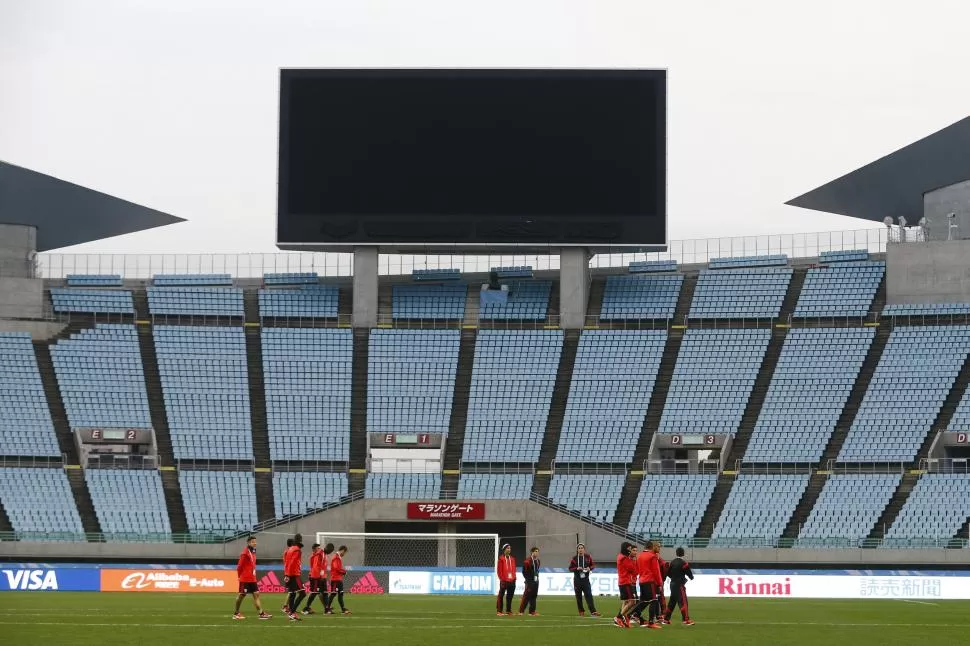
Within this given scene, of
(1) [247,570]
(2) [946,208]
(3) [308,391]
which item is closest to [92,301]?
(3) [308,391]

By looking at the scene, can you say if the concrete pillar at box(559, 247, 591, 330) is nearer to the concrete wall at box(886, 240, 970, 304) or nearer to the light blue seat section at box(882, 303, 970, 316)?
the light blue seat section at box(882, 303, 970, 316)

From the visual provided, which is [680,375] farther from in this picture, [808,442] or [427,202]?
[427,202]

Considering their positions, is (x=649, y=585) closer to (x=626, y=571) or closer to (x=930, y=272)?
(x=626, y=571)

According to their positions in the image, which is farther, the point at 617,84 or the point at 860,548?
the point at 617,84

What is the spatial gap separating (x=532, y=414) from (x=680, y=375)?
23.8 feet

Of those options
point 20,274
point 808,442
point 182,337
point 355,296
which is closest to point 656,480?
point 808,442

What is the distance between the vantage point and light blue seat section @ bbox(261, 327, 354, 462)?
65.4m

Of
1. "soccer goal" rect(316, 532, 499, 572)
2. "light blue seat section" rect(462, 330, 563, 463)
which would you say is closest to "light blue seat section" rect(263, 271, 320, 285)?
"light blue seat section" rect(462, 330, 563, 463)

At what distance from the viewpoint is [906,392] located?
6531cm

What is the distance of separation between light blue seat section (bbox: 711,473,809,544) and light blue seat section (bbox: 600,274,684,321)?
12.1 metres

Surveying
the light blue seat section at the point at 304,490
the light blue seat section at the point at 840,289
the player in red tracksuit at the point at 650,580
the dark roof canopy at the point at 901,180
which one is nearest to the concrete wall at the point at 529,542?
the light blue seat section at the point at 304,490

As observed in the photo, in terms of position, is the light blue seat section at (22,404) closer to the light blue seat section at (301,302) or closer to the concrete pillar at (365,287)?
the light blue seat section at (301,302)

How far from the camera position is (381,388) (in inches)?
2702

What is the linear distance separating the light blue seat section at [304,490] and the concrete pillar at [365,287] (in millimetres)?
10542
